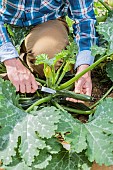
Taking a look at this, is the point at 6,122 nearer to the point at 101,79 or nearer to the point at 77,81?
the point at 77,81

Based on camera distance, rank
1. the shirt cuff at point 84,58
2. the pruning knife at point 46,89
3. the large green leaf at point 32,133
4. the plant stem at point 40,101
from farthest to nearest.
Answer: the shirt cuff at point 84,58, the pruning knife at point 46,89, the plant stem at point 40,101, the large green leaf at point 32,133

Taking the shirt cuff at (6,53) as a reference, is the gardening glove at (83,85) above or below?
below

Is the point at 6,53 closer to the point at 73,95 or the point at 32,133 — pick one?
the point at 73,95

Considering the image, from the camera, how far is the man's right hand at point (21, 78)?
2.34 meters

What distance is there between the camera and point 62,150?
2145 mm

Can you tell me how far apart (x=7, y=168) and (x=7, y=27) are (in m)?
0.88

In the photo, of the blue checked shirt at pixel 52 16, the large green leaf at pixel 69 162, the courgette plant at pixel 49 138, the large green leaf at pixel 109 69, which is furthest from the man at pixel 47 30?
the large green leaf at pixel 69 162

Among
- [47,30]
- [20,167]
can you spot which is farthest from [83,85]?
[20,167]

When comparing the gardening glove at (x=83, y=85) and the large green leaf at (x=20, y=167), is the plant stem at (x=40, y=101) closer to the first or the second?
the gardening glove at (x=83, y=85)

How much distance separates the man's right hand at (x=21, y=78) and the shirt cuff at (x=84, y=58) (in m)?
0.24

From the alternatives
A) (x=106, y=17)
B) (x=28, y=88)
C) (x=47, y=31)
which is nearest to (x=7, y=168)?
(x=28, y=88)

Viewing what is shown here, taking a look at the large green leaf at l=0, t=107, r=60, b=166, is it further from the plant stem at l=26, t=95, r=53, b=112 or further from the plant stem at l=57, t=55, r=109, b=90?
the plant stem at l=57, t=55, r=109, b=90

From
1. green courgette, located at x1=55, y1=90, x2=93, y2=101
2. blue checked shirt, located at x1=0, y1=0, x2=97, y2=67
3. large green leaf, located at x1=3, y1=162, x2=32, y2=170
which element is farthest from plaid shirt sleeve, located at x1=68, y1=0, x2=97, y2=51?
large green leaf, located at x1=3, y1=162, x2=32, y2=170

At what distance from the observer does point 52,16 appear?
265 centimetres
